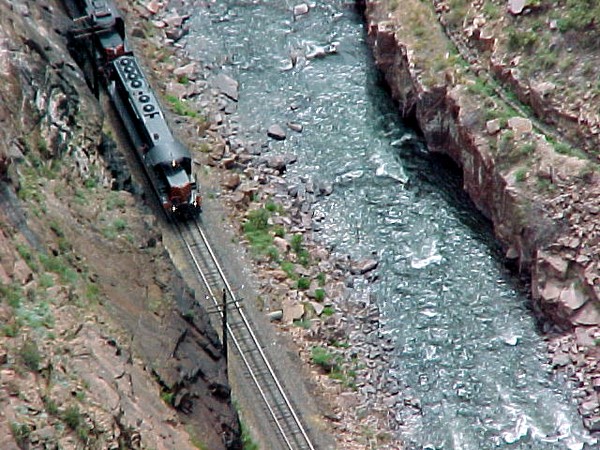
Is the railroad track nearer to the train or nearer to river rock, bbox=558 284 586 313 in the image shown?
the train

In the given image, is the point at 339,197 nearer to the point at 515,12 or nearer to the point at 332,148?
the point at 332,148

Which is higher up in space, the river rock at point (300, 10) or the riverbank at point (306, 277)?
the river rock at point (300, 10)

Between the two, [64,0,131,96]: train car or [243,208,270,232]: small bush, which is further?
[64,0,131,96]: train car

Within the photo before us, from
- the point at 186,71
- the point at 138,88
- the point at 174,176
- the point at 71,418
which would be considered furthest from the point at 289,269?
the point at 71,418

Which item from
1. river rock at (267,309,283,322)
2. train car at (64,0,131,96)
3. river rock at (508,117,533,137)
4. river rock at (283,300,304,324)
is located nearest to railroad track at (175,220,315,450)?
river rock at (267,309,283,322)

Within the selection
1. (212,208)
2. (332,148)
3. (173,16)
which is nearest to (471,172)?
(332,148)

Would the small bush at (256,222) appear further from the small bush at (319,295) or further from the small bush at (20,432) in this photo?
the small bush at (20,432)

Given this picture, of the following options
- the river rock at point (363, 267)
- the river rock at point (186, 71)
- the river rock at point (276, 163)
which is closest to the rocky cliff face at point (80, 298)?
the river rock at point (276, 163)
